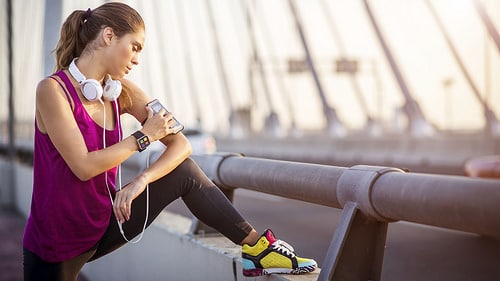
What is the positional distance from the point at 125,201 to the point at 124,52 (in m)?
0.60

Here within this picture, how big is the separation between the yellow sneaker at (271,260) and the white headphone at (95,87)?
2.77ft

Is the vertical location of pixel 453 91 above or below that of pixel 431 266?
below

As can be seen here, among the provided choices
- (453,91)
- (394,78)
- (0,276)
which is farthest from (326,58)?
(0,276)

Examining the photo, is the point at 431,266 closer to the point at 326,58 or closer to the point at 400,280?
the point at 400,280

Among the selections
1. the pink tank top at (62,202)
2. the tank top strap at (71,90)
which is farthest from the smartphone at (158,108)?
the tank top strap at (71,90)

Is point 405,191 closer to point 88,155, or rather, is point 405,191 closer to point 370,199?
point 370,199

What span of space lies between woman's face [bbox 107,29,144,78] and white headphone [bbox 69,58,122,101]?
0.16 ft

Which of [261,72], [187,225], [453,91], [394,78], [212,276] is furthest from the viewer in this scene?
[453,91]

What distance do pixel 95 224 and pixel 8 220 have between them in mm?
8423

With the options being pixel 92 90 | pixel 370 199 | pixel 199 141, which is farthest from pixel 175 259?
pixel 199 141

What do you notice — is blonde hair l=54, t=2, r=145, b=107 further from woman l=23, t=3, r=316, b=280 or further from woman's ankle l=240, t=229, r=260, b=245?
woman's ankle l=240, t=229, r=260, b=245

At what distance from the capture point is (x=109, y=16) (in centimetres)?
364

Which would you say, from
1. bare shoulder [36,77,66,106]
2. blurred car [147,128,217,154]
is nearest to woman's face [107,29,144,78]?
bare shoulder [36,77,66,106]

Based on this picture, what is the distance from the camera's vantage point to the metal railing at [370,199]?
2711 mm
